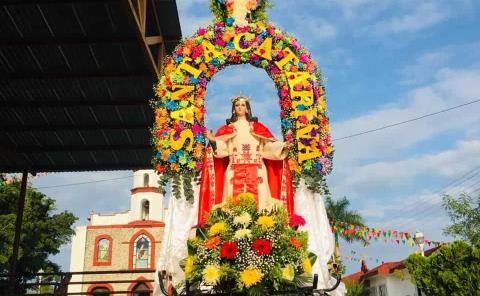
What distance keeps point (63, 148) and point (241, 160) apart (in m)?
8.99

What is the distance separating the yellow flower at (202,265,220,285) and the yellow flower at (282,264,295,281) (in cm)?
76

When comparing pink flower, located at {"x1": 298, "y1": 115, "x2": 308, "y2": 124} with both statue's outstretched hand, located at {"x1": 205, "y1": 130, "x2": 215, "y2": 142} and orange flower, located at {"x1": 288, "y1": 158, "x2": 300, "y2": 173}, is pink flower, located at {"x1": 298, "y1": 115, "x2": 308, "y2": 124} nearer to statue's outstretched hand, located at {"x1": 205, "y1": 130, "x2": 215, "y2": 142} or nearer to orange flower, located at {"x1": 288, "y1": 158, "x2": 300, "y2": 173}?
orange flower, located at {"x1": 288, "y1": 158, "x2": 300, "y2": 173}

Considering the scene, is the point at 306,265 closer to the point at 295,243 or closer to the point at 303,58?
the point at 295,243

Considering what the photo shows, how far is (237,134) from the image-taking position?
9.45 m

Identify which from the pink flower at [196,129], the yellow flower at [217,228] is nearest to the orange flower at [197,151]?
the pink flower at [196,129]

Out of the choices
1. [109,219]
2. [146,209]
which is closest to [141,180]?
[146,209]

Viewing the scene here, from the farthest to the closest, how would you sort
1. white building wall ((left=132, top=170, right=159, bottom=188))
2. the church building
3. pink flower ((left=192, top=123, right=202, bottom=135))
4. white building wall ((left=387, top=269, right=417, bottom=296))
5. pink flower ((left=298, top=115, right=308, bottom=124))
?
white building wall ((left=132, top=170, right=159, bottom=188)) → the church building → white building wall ((left=387, top=269, right=417, bottom=296)) → pink flower ((left=298, top=115, right=308, bottom=124)) → pink flower ((left=192, top=123, right=202, bottom=135))

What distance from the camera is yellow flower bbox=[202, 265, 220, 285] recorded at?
580 centimetres

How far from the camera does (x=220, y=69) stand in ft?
34.8

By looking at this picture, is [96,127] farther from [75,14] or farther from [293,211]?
[293,211]

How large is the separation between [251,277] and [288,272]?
20.3 inches

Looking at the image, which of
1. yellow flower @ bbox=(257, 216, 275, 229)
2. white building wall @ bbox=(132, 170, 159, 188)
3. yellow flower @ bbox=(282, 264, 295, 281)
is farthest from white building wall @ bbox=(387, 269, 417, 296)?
yellow flower @ bbox=(257, 216, 275, 229)

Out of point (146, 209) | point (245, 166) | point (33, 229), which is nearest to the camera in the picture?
point (245, 166)

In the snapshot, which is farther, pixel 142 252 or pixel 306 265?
pixel 142 252
